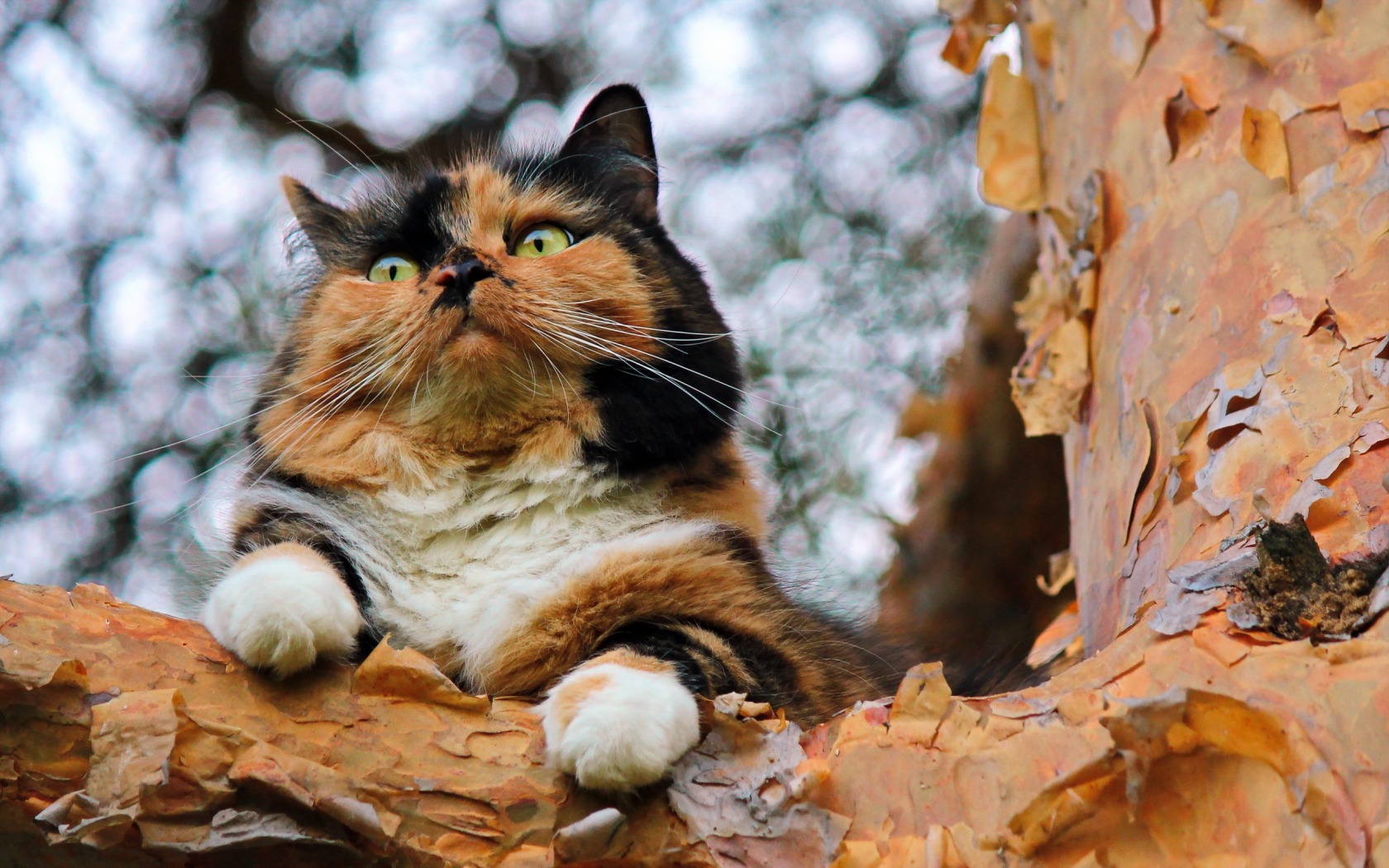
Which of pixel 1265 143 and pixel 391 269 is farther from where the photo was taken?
pixel 391 269

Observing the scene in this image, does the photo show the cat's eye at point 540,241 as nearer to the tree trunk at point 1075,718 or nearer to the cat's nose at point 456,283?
the cat's nose at point 456,283

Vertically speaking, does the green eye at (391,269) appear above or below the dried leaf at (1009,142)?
below

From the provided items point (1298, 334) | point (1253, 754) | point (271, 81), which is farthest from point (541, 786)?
point (271, 81)

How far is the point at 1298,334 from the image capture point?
1577 millimetres

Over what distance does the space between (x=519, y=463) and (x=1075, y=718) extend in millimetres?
1101

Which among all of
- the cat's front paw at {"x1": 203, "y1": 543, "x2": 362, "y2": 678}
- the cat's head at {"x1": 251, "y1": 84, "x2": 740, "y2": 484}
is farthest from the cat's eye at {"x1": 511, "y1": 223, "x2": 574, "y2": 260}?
the cat's front paw at {"x1": 203, "y1": 543, "x2": 362, "y2": 678}

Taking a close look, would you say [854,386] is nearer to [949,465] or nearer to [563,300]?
[949,465]

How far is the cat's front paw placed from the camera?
1.41 meters

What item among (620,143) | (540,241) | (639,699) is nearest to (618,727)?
(639,699)

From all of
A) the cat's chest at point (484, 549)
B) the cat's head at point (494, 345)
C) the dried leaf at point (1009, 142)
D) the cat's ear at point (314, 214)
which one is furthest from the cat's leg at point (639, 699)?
the dried leaf at point (1009, 142)

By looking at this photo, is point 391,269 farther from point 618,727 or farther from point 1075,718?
point 1075,718

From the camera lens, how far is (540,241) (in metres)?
2.30

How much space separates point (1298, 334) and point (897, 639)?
125 centimetres

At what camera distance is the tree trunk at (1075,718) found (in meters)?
1.20
